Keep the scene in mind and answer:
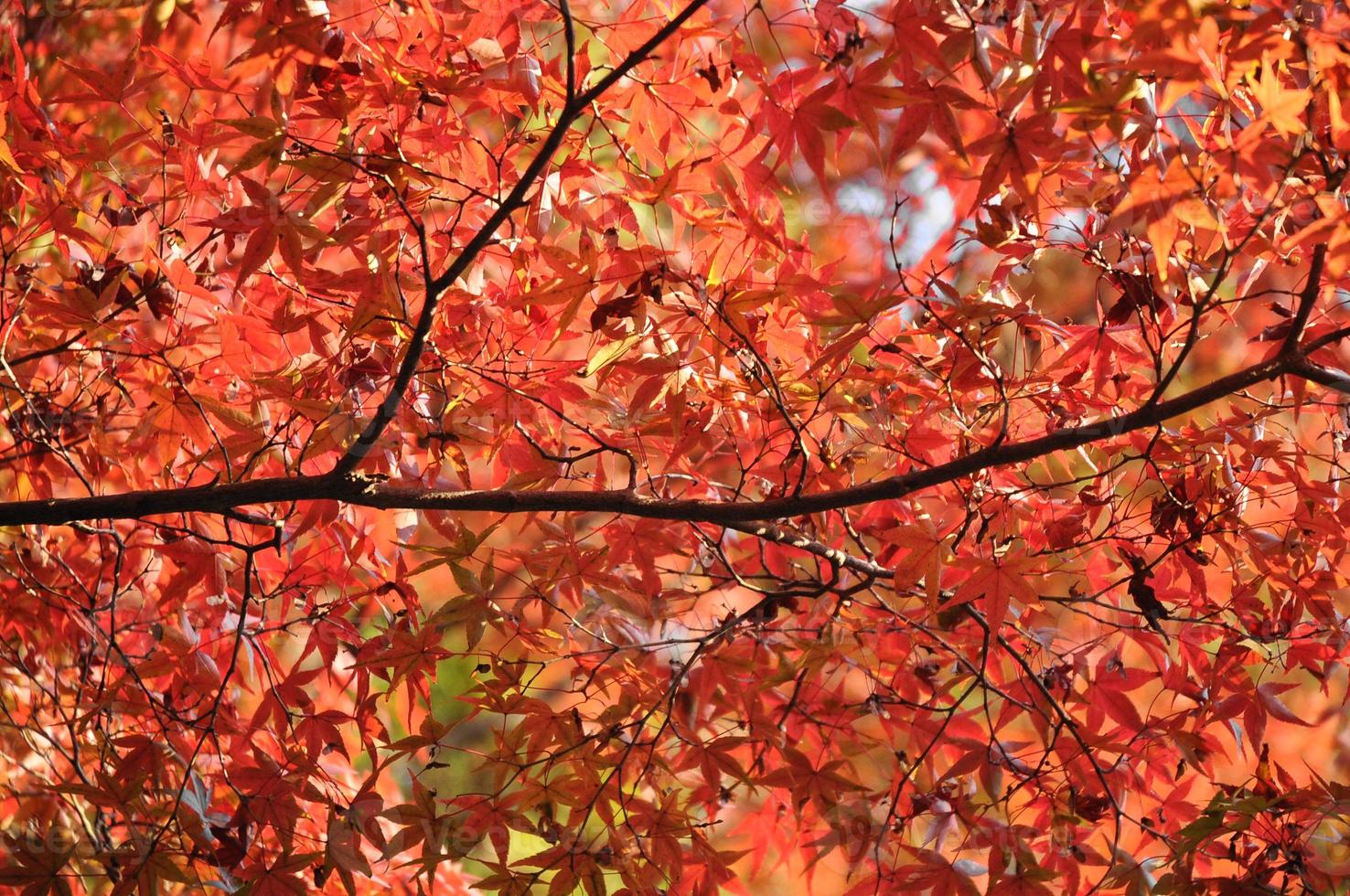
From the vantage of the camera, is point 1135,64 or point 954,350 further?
point 954,350

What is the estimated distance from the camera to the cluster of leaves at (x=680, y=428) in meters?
0.92

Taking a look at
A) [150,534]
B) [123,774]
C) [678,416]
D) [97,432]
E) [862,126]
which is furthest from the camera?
[150,534]

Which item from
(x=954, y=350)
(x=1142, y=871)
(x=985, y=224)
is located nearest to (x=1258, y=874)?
(x=1142, y=871)

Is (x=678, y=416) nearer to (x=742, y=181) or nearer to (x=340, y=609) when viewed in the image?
(x=742, y=181)

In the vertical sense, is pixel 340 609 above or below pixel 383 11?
below

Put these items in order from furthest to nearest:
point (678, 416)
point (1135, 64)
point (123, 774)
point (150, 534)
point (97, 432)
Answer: point (150, 534) < point (97, 432) < point (123, 774) < point (678, 416) < point (1135, 64)

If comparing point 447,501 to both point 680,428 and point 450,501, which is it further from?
point 680,428

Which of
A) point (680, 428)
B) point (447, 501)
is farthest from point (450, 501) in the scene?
point (680, 428)

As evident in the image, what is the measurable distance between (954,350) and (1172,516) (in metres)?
0.31

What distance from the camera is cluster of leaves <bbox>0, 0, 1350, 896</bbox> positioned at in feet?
3.02

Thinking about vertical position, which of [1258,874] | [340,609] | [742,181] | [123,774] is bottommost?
[1258,874]

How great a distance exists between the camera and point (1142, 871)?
42.1 inches

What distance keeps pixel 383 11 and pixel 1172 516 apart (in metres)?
1.05

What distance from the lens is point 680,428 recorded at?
1.08 metres
